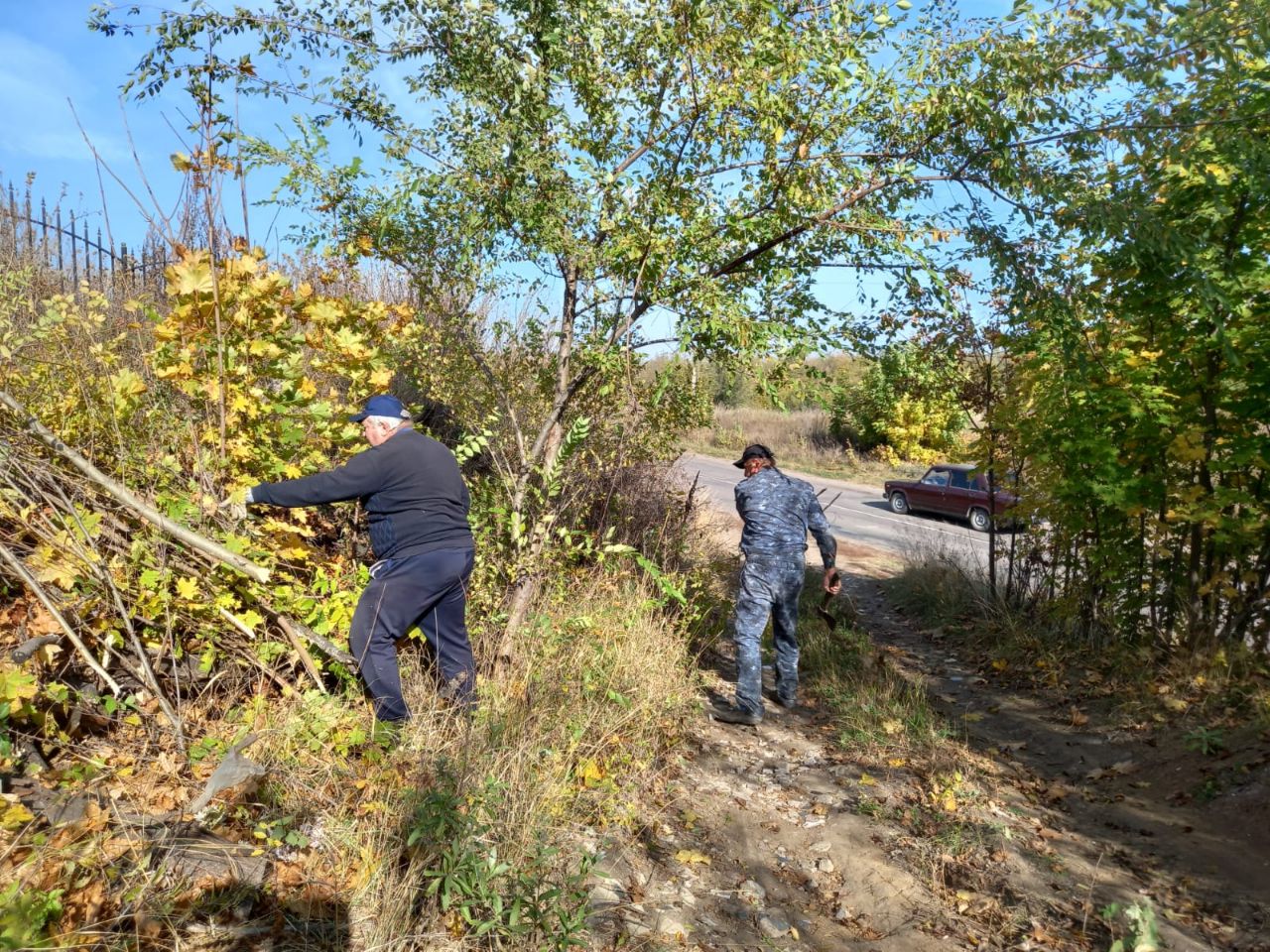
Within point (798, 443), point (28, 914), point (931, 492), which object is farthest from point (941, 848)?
point (798, 443)

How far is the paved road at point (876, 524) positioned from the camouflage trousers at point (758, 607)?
4618 millimetres

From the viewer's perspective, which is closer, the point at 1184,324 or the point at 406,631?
the point at 406,631

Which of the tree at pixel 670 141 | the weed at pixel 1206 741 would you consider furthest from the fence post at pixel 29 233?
the weed at pixel 1206 741

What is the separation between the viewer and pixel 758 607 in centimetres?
555

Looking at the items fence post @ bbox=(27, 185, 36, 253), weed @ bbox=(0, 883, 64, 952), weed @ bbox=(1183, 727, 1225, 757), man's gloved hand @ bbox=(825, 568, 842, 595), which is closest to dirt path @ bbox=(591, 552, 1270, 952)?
weed @ bbox=(1183, 727, 1225, 757)

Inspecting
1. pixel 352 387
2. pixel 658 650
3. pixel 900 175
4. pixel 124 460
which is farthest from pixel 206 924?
pixel 900 175

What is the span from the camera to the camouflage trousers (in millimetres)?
5406

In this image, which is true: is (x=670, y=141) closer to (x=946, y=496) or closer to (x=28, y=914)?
(x=28, y=914)

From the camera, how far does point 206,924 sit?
7.80 ft

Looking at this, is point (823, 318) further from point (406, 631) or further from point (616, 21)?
point (406, 631)

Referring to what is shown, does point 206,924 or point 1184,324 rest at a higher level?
point 1184,324

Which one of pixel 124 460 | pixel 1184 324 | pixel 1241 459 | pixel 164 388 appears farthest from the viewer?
pixel 1184 324

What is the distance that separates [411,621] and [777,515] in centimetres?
276

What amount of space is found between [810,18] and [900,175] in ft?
3.24
